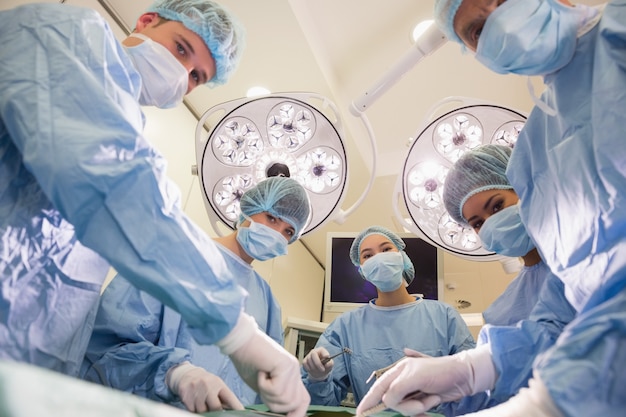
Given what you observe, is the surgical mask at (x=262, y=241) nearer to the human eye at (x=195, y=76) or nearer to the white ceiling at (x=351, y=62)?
the human eye at (x=195, y=76)

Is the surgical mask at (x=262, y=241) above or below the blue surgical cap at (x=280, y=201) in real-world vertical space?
below

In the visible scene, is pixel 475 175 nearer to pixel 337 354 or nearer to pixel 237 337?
pixel 337 354

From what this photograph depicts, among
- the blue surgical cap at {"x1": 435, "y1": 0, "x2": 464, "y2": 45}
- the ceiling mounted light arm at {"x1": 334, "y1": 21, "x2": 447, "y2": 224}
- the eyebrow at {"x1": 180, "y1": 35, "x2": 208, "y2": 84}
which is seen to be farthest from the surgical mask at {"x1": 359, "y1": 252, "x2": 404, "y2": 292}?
the eyebrow at {"x1": 180, "y1": 35, "x2": 208, "y2": 84}

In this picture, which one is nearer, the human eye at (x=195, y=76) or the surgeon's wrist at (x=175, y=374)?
the surgeon's wrist at (x=175, y=374)

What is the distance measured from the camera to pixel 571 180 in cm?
100

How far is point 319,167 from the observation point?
2016 millimetres

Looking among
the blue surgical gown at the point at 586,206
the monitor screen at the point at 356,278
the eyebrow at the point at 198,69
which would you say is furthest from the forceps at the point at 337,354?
the eyebrow at the point at 198,69

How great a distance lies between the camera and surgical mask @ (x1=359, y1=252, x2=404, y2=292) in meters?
2.15

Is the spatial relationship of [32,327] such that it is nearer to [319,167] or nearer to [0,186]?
[0,186]

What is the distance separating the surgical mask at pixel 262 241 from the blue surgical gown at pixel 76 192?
89 centimetres

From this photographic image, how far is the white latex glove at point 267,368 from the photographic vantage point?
A: 921 mm

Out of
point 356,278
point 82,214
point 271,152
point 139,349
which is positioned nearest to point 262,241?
point 271,152

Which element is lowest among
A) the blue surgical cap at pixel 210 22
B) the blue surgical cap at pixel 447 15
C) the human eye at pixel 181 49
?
the human eye at pixel 181 49

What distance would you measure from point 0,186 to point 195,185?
72.4 inches
